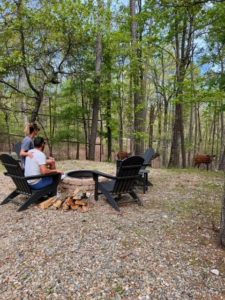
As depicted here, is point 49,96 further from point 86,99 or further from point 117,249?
point 117,249

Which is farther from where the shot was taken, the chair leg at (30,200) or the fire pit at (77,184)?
the fire pit at (77,184)

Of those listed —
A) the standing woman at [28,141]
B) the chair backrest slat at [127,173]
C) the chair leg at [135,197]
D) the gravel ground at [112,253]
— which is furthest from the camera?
the standing woman at [28,141]

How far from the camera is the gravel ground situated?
223 centimetres

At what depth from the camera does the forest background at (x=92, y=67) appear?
8281 mm

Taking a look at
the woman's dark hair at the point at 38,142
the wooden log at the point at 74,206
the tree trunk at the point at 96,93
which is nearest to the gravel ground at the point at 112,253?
the wooden log at the point at 74,206

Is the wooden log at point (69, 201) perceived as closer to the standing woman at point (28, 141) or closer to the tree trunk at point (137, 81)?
the standing woman at point (28, 141)

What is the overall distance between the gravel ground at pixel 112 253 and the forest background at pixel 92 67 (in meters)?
4.48

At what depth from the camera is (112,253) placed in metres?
2.74

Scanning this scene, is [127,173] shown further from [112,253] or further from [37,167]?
[112,253]

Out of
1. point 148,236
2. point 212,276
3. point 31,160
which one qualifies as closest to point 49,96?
point 31,160

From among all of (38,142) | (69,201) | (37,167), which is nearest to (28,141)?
(38,142)

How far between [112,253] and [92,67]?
952cm

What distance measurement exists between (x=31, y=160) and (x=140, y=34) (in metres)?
8.79

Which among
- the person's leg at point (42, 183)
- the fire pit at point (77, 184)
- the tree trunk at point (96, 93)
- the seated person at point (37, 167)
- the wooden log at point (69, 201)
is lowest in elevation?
the wooden log at point (69, 201)
